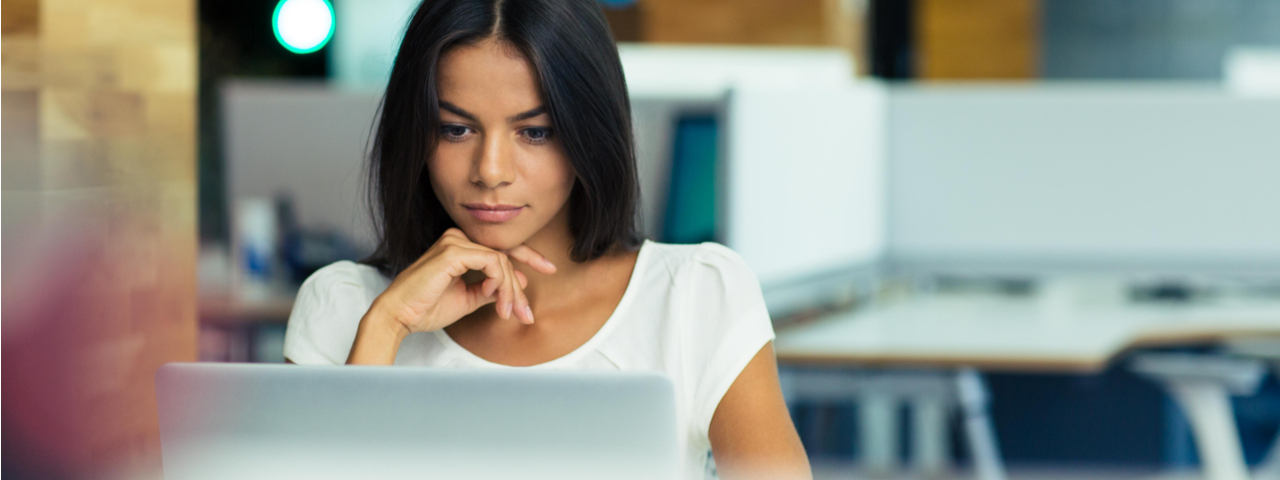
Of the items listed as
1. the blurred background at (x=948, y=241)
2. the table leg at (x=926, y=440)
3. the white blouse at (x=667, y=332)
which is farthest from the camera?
the table leg at (x=926, y=440)

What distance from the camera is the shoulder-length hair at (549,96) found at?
2.49 feet

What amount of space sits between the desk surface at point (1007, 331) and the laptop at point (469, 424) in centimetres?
134

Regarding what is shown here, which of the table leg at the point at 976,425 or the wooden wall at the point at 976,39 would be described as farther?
the wooden wall at the point at 976,39

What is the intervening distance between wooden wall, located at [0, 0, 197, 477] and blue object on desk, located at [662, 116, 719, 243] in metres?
1.40

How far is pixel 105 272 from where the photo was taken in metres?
0.68

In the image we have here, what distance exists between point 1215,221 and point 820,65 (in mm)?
948

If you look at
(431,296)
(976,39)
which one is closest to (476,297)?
(431,296)

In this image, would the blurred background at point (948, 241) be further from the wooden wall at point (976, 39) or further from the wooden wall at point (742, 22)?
the wooden wall at point (976, 39)

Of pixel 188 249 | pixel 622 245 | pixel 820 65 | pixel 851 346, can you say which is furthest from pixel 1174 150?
pixel 188 249

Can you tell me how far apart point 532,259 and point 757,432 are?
8.0 inches

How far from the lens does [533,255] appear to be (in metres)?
0.81

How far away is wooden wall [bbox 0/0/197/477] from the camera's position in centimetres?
61

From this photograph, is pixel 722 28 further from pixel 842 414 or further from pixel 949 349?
pixel 949 349

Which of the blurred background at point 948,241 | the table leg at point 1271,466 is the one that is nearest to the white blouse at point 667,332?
the blurred background at point 948,241
